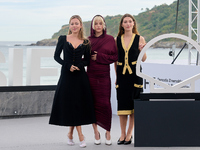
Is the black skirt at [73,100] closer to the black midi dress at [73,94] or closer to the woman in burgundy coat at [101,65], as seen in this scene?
the black midi dress at [73,94]

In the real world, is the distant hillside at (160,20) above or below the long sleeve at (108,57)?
above

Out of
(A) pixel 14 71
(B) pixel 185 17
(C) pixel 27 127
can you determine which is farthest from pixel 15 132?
(B) pixel 185 17

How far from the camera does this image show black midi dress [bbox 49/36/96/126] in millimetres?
3871

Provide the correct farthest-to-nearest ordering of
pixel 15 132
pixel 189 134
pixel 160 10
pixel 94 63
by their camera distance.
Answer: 1. pixel 160 10
2. pixel 15 132
3. pixel 94 63
4. pixel 189 134

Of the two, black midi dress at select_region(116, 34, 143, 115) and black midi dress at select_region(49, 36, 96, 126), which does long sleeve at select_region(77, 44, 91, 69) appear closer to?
black midi dress at select_region(49, 36, 96, 126)

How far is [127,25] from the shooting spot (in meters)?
3.96

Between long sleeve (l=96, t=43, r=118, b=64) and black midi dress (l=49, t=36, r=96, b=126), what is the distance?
122 millimetres

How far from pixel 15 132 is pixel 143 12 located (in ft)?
91.5

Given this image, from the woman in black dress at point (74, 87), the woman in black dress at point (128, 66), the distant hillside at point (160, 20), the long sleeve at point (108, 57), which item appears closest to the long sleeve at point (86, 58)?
the woman in black dress at point (74, 87)

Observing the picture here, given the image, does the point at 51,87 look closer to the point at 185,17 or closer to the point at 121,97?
the point at 121,97

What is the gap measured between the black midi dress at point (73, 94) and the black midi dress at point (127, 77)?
1.06ft

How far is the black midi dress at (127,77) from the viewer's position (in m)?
3.94

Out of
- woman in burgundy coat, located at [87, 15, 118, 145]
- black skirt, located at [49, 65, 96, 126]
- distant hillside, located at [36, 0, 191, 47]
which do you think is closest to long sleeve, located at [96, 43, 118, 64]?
woman in burgundy coat, located at [87, 15, 118, 145]

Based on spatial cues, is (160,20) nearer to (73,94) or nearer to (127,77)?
(127,77)
